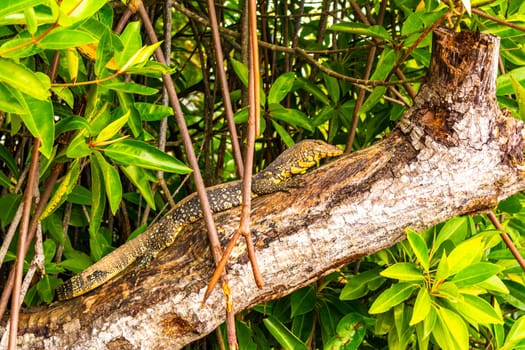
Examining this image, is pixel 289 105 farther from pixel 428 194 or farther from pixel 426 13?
pixel 428 194

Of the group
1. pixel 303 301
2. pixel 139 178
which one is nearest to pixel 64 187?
pixel 139 178

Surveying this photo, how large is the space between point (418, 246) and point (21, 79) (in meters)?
1.02

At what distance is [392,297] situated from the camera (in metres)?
1.93

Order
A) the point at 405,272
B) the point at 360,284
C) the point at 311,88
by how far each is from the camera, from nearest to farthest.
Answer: the point at 405,272
the point at 360,284
the point at 311,88

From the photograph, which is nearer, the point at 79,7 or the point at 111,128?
the point at 79,7

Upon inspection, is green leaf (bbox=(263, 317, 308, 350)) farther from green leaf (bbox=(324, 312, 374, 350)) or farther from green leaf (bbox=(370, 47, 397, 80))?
green leaf (bbox=(370, 47, 397, 80))

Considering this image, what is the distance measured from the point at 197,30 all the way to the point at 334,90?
639 millimetres

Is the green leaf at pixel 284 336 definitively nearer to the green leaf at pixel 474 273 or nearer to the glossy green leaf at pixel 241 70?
the green leaf at pixel 474 273

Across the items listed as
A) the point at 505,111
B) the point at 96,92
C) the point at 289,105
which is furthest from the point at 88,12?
the point at 289,105

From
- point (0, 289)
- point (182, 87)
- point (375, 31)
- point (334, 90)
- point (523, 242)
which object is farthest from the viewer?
point (182, 87)

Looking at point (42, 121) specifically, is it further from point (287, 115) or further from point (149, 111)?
point (287, 115)

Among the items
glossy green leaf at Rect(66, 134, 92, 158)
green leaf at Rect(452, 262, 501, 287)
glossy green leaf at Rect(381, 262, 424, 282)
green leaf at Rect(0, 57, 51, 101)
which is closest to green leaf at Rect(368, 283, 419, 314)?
glossy green leaf at Rect(381, 262, 424, 282)

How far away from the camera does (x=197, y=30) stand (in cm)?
274

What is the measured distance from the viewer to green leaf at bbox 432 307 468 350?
1.84 m
